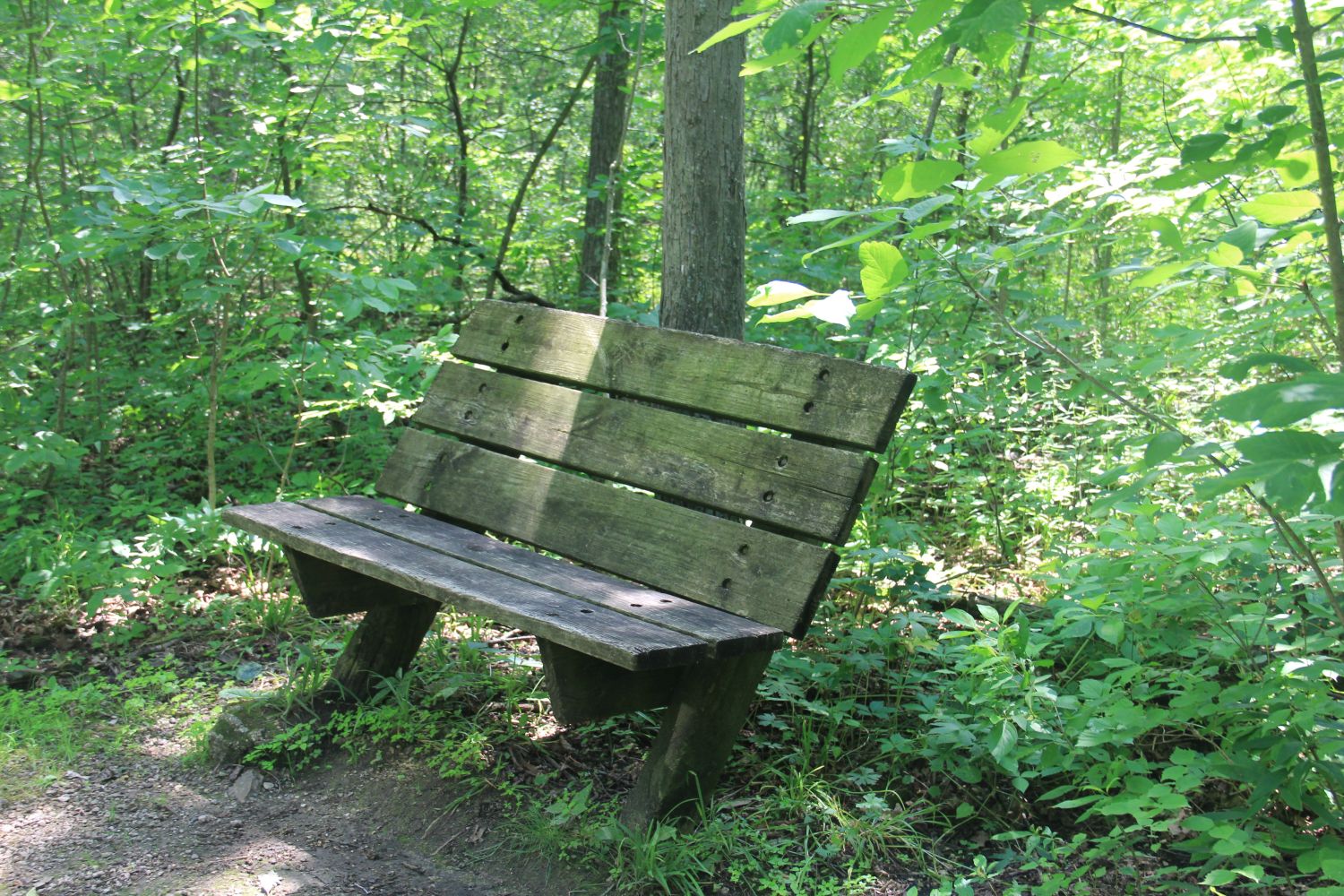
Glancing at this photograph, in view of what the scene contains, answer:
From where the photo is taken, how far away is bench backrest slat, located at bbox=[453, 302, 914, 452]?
2508 millimetres

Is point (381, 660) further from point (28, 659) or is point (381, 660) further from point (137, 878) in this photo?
point (28, 659)

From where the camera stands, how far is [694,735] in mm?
2457

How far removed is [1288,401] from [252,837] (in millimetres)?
2525

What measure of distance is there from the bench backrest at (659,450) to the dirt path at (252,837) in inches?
30.8

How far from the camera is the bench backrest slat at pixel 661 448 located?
2.50 m

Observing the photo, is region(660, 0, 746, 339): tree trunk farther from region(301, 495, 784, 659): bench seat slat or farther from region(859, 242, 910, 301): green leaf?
region(859, 242, 910, 301): green leaf

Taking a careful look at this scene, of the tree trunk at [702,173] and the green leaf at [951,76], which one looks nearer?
the green leaf at [951,76]

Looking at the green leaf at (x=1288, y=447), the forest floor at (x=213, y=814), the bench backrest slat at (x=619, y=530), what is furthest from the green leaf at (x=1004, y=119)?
the forest floor at (x=213, y=814)

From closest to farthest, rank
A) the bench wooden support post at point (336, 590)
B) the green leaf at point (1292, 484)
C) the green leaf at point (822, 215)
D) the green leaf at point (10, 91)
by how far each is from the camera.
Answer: the green leaf at point (1292, 484) < the green leaf at point (822, 215) < the bench wooden support post at point (336, 590) < the green leaf at point (10, 91)

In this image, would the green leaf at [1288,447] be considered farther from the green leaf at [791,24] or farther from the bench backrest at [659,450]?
the bench backrest at [659,450]

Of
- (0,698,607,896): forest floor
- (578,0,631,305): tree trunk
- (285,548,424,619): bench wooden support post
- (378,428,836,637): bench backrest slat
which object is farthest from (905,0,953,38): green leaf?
(578,0,631,305): tree trunk

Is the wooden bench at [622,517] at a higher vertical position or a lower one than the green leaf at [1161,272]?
lower

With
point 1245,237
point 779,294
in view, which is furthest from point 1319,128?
point 779,294

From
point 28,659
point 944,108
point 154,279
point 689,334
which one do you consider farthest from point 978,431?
point 154,279
